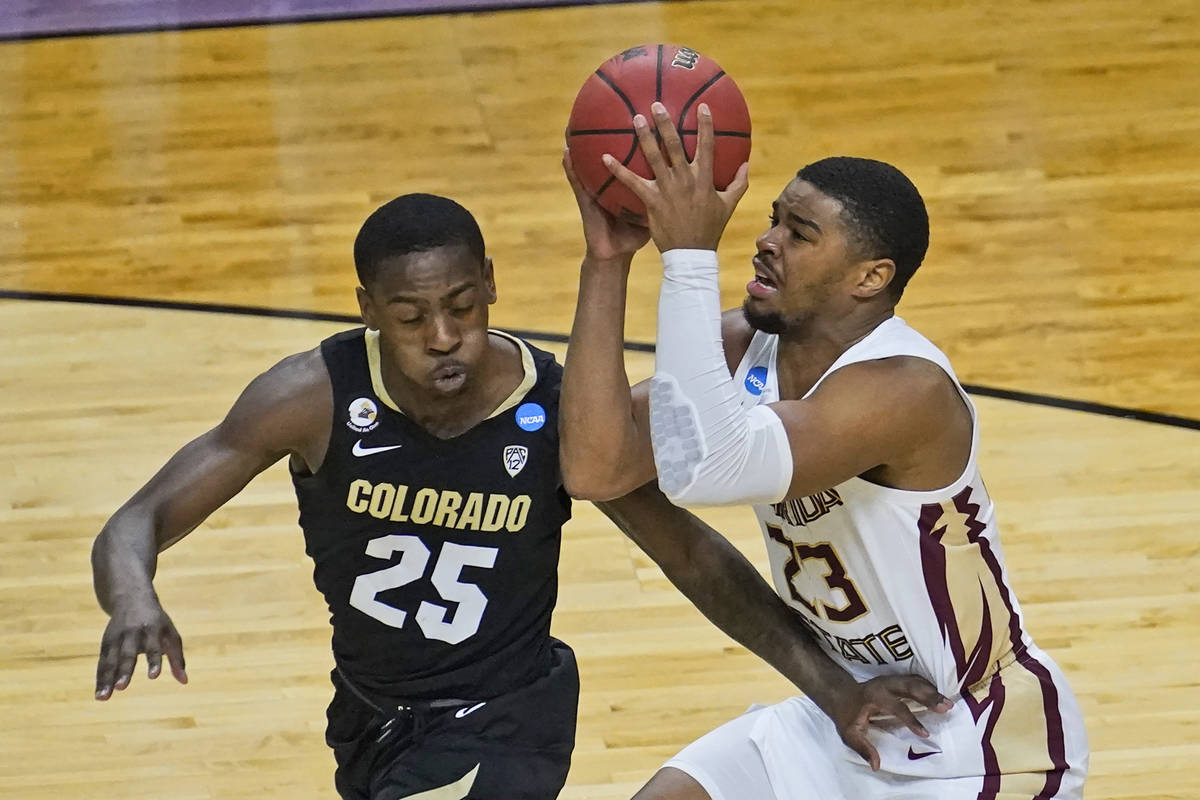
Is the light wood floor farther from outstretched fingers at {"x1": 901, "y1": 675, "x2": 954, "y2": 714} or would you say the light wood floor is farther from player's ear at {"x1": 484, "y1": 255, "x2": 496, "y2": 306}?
player's ear at {"x1": 484, "y1": 255, "x2": 496, "y2": 306}

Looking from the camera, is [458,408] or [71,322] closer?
[458,408]

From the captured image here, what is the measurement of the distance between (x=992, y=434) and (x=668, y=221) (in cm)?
378

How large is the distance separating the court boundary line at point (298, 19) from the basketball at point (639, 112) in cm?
765

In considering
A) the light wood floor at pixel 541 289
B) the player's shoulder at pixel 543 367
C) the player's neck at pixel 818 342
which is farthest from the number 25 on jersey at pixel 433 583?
the light wood floor at pixel 541 289

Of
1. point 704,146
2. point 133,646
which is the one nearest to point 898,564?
point 704,146

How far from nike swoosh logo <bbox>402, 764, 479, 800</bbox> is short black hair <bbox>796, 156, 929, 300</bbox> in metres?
1.40

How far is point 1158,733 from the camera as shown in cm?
536

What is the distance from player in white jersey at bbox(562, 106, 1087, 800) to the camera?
3379 mm

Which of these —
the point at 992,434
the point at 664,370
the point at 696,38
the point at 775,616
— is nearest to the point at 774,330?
the point at 664,370

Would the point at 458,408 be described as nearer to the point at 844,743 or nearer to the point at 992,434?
the point at 844,743

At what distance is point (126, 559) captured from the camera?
11.8ft

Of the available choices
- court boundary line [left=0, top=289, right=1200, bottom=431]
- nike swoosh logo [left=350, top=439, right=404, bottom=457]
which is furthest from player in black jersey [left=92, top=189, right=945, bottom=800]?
court boundary line [left=0, top=289, right=1200, bottom=431]

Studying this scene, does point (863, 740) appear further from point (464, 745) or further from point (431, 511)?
point (431, 511)

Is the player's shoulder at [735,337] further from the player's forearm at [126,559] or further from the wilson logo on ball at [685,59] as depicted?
the player's forearm at [126,559]
